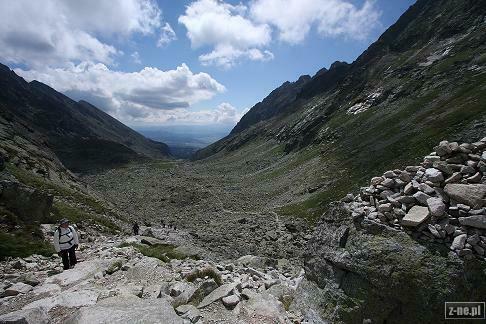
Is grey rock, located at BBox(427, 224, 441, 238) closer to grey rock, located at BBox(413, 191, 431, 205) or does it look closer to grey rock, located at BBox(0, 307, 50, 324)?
grey rock, located at BBox(413, 191, 431, 205)

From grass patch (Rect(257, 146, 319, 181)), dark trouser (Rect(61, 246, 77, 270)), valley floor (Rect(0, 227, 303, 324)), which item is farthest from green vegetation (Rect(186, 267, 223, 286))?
grass patch (Rect(257, 146, 319, 181))

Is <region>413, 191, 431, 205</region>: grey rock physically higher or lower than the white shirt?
higher

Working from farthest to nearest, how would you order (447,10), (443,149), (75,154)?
(75,154)
(447,10)
(443,149)

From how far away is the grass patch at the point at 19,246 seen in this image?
19.1 metres

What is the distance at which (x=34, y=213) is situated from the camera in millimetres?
28578

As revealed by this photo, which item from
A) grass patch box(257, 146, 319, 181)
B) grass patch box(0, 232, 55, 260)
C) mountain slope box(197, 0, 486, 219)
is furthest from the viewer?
grass patch box(257, 146, 319, 181)

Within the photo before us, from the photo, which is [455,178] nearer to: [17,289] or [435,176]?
[435,176]

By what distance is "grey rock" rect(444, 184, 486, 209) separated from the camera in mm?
9297

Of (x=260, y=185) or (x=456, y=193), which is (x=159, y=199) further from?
(x=456, y=193)

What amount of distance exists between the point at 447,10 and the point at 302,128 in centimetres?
8117

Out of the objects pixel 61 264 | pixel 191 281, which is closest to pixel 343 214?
pixel 191 281

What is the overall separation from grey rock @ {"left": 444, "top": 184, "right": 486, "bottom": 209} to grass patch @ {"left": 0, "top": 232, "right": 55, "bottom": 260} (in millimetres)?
21242

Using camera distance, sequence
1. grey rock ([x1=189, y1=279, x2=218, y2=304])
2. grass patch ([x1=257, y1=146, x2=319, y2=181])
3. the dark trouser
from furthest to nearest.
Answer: grass patch ([x1=257, y1=146, x2=319, y2=181]) < the dark trouser < grey rock ([x1=189, y1=279, x2=218, y2=304])

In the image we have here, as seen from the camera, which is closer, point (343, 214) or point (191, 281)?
point (343, 214)
